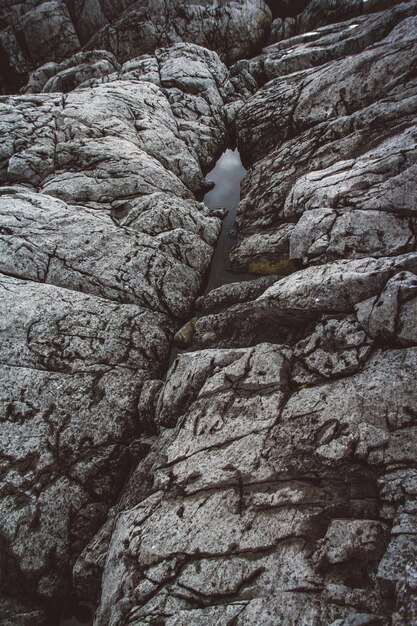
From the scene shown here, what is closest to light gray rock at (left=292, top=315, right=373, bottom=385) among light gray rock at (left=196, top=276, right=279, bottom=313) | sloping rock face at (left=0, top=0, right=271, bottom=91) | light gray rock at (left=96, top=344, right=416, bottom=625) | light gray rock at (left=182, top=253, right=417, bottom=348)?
light gray rock at (left=96, top=344, right=416, bottom=625)

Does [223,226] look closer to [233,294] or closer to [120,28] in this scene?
[233,294]

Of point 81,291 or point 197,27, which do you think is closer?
point 81,291

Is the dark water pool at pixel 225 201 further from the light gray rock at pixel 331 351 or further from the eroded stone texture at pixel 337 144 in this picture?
the light gray rock at pixel 331 351

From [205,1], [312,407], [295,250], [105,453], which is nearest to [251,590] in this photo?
[312,407]

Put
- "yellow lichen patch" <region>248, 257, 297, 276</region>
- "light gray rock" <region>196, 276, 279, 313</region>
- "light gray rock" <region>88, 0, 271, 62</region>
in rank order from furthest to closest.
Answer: "light gray rock" <region>88, 0, 271, 62</region> → "yellow lichen patch" <region>248, 257, 297, 276</region> → "light gray rock" <region>196, 276, 279, 313</region>

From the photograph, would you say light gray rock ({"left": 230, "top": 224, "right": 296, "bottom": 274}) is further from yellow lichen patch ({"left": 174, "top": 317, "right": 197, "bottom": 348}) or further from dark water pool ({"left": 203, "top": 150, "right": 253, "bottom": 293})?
yellow lichen patch ({"left": 174, "top": 317, "right": 197, "bottom": 348})

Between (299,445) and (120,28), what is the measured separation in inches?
1528

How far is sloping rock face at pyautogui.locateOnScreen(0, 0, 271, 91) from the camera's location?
2817cm

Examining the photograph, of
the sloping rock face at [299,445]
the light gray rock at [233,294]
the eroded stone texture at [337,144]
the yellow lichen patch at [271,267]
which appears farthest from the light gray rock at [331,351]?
the yellow lichen patch at [271,267]

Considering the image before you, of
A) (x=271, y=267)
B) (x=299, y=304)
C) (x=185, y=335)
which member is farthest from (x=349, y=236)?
(x=185, y=335)

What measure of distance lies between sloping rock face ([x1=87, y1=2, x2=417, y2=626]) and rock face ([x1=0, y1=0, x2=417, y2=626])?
0.04 meters

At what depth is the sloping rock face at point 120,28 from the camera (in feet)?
92.4

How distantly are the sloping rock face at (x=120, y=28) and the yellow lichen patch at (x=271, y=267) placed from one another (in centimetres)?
2624

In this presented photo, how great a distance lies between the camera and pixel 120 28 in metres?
29.7
